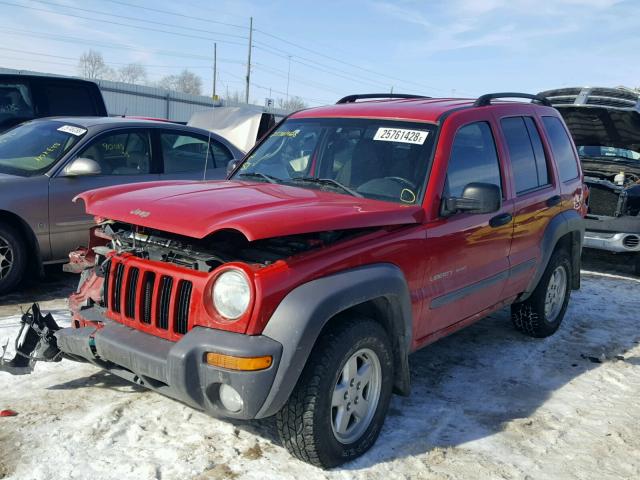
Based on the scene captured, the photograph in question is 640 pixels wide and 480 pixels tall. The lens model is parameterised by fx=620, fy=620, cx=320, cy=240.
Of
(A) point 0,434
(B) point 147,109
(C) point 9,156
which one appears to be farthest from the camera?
(B) point 147,109

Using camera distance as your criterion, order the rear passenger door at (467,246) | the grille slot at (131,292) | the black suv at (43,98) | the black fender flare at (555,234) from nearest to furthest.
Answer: the grille slot at (131,292) < the rear passenger door at (467,246) < the black fender flare at (555,234) < the black suv at (43,98)

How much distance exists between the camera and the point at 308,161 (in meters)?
4.29

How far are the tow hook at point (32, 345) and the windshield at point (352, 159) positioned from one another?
64.5 inches

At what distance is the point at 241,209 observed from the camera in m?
3.06

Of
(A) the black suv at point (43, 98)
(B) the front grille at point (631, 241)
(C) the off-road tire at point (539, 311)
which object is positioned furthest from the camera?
(A) the black suv at point (43, 98)

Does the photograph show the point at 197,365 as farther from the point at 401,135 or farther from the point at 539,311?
the point at 539,311

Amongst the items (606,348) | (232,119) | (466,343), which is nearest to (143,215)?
(466,343)

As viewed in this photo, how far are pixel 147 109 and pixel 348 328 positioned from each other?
82.8 feet

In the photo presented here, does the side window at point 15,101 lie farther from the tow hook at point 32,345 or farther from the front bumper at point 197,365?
the front bumper at point 197,365

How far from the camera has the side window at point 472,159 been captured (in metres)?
3.96

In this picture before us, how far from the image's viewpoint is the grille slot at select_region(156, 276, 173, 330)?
306 centimetres

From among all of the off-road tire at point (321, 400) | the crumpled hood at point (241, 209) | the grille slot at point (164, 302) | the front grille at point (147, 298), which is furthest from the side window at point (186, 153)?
the off-road tire at point (321, 400)

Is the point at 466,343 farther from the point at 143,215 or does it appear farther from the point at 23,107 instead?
the point at 23,107

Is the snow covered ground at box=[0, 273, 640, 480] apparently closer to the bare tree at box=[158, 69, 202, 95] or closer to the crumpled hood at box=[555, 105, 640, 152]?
the crumpled hood at box=[555, 105, 640, 152]
